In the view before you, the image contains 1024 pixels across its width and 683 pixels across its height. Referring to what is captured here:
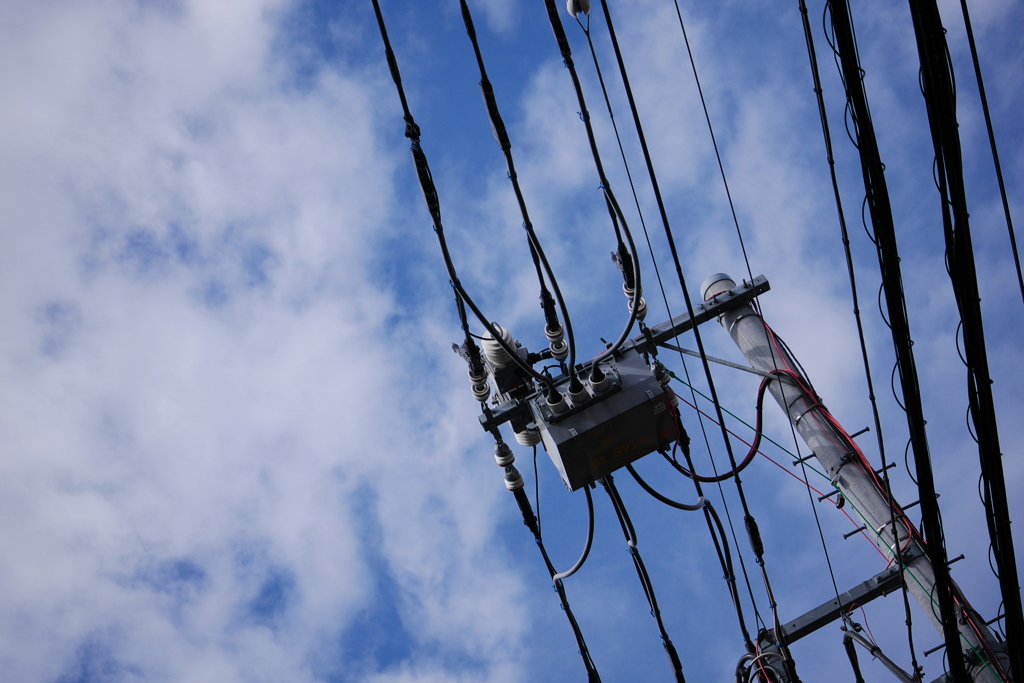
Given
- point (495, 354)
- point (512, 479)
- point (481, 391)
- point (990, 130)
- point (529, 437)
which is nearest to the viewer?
point (990, 130)

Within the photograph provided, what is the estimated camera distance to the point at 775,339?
280 inches

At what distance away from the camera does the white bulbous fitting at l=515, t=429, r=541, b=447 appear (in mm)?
6648

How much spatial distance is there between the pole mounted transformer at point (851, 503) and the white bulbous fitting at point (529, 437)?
2.09m

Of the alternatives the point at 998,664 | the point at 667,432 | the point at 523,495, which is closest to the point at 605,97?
the point at 667,432

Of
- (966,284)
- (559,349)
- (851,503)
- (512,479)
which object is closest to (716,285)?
(559,349)

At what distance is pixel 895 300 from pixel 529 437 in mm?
3251

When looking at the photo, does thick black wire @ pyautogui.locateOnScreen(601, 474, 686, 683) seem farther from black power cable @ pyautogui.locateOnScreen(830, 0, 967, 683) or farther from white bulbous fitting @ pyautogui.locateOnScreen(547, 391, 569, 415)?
black power cable @ pyautogui.locateOnScreen(830, 0, 967, 683)

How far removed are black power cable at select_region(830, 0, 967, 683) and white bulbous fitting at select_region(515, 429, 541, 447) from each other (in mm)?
2972

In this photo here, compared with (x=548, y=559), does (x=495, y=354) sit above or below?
above

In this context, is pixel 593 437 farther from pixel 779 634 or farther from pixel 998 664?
pixel 998 664

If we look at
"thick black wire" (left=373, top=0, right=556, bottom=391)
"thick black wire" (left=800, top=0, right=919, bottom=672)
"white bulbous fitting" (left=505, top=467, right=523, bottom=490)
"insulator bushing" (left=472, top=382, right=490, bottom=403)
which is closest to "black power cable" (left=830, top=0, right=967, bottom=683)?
"thick black wire" (left=800, top=0, right=919, bottom=672)

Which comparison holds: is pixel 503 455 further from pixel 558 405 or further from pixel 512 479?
pixel 558 405

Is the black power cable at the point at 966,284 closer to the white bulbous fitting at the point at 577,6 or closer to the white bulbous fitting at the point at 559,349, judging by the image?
the white bulbous fitting at the point at 577,6

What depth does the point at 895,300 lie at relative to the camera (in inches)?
181
